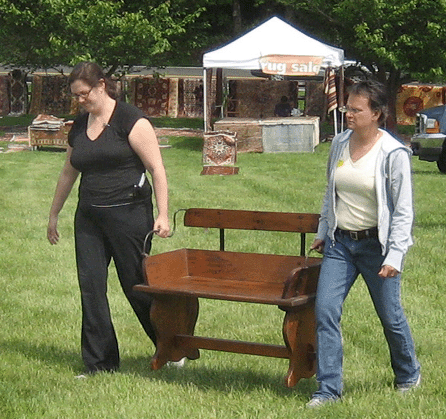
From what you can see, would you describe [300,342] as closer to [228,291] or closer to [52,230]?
[228,291]

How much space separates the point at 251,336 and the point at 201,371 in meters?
1.17

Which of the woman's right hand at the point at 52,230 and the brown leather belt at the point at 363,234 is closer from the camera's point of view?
the brown leather belt at the point at 363,234

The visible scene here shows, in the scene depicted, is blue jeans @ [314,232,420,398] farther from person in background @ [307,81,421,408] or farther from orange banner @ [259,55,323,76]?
orange banner @ [259,55,323,76]

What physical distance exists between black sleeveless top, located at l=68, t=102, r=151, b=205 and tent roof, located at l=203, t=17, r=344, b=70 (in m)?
19.0

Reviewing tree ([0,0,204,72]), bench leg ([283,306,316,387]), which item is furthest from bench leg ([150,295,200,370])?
tree ([0,0,204,72])

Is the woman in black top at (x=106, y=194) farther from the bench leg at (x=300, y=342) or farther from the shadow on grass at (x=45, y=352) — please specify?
the bench leg at (x=300, y=342)

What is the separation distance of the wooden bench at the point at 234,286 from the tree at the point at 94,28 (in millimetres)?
24176

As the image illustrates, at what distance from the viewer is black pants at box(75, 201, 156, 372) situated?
268 inches

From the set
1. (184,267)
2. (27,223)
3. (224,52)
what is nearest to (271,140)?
(224,52)

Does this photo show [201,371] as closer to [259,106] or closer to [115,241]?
[115,241]

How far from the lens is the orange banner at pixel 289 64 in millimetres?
25531

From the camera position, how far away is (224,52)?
85.3 feet

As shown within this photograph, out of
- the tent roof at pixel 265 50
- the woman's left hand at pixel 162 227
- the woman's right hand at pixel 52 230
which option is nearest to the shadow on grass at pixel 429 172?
the tent roof at pixel 265 50

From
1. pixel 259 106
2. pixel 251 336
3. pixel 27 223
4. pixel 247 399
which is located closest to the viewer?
pixel 247 399
